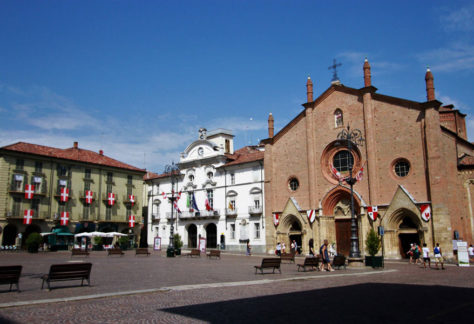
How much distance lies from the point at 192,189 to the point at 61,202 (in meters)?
16.0

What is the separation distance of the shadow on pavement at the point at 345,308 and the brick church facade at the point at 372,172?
16.7 meters

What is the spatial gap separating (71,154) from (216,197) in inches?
810

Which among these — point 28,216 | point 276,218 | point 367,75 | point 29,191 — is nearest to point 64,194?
point 29,191

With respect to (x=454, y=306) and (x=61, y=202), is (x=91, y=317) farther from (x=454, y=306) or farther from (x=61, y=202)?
(x=61, y=202)

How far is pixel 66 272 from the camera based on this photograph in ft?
43.7

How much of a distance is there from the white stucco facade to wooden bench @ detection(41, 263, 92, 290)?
31.1m

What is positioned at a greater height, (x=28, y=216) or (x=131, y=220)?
(x=28, y=216)

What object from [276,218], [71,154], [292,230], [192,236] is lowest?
[192,236]

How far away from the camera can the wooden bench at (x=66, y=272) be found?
1290 centimetres

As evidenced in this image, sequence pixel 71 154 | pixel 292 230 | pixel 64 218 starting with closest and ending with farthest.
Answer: pixel 292 230, pixel 64 218, pixel 71 154

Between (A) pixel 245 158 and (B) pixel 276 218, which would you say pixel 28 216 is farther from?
(B) pixel 276 218

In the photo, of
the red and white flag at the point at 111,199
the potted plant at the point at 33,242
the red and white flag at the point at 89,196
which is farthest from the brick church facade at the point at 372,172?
the red and white flag at the point at 89,196

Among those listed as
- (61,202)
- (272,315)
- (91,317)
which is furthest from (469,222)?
(61,202)

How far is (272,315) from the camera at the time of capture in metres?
8.82
